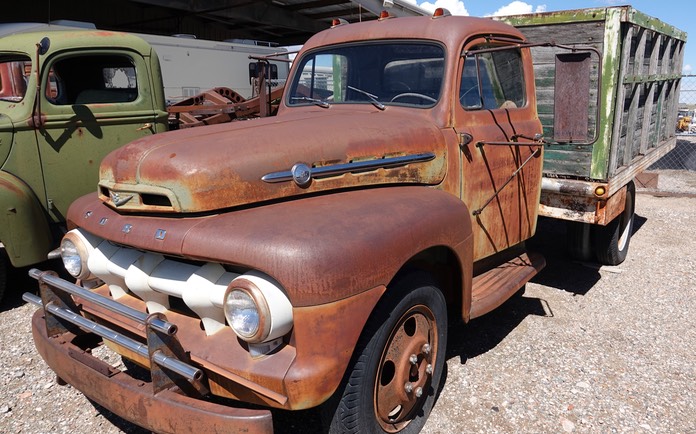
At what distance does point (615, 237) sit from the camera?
203 inches

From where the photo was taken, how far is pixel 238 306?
2047 millimetres

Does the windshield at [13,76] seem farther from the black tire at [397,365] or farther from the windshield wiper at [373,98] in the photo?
the black tire at [397,365]

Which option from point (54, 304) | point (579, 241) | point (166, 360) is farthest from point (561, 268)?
point (54, 304)

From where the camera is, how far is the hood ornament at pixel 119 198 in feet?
8.31

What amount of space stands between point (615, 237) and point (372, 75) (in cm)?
301

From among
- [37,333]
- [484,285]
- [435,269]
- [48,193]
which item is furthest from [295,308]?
[48,193]

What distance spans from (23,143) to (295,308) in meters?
3.61

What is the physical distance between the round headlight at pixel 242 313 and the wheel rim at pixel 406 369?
2.17 ft

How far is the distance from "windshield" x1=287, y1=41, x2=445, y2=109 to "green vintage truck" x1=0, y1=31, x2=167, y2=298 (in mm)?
1963

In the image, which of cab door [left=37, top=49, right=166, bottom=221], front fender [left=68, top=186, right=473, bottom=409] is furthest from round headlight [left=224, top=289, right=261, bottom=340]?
cab door [left=37, top=49, right=166, bottom=221]

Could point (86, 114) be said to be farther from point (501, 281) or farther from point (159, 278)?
point (501, 281)

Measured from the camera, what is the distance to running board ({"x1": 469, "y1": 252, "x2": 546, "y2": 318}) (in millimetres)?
3230

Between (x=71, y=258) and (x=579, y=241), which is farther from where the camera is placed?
(x=579, y=241)

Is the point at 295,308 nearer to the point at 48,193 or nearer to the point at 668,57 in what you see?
the point at 48,193
